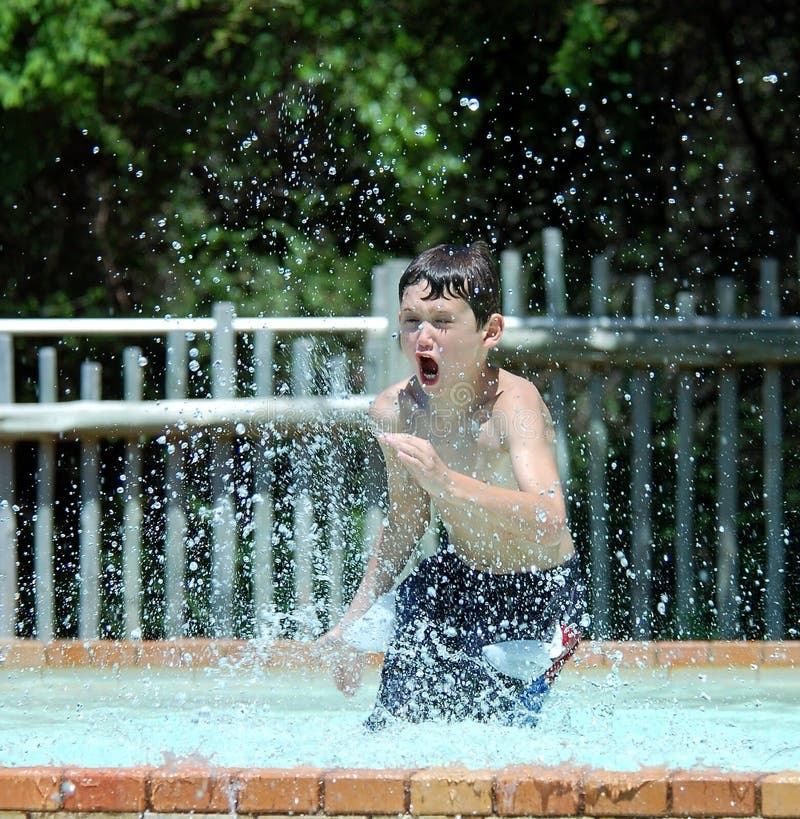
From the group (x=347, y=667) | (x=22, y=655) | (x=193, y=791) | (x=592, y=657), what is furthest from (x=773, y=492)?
(x=193, y=791)

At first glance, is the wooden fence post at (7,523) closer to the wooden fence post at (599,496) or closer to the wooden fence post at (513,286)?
the wooden fence post at (513,286)

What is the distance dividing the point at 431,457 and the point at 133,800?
998 millimetres

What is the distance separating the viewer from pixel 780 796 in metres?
2.54

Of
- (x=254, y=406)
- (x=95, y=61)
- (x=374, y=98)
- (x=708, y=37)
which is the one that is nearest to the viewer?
(x=254, y=406)

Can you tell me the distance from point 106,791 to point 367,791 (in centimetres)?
48

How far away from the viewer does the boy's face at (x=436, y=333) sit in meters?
3.55

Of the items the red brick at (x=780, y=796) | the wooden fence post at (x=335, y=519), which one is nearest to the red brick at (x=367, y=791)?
the red brick at (x=780, y=796)

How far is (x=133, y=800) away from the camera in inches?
103

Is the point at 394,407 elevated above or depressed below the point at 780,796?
above

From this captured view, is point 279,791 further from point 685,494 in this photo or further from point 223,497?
point 685,494

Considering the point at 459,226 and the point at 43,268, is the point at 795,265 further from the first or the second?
the point at 43,268

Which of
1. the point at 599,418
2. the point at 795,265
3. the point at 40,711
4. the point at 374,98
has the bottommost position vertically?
the point at 40,711

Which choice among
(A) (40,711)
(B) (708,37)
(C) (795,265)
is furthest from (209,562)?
(B) (708,37)

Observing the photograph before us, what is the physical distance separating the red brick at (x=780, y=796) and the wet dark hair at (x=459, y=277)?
4.90 ft
